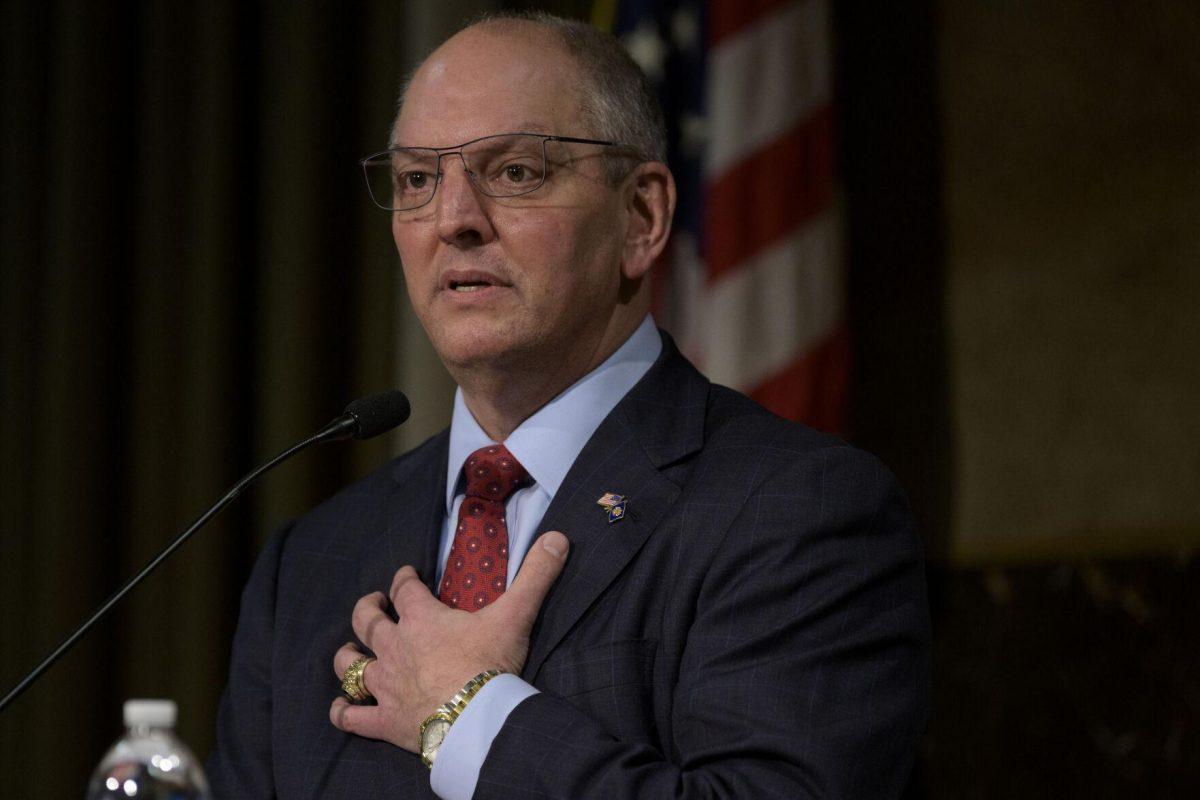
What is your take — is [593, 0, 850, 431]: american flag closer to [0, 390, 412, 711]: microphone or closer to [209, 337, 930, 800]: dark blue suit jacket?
[209, 337, 930, 800]: dark blue suit jacket

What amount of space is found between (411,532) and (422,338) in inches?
48.0

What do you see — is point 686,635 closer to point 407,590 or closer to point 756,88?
point 407,590

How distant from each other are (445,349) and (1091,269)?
1914mm

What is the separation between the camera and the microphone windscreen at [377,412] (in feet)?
5.46

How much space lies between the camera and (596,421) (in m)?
1.93

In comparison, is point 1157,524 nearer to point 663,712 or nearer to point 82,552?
point 663,712

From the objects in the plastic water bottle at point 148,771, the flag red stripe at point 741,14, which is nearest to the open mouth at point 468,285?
the plastic water bottle at point 148,771

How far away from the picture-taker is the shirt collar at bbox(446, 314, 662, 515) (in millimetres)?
1892

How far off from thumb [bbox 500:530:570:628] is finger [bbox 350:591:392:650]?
0.63 feet

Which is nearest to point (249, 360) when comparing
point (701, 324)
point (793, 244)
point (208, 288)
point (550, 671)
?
point (208, 288)

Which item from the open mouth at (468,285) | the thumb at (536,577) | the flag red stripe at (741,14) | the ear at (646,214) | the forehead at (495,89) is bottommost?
the thumb at (536,577)

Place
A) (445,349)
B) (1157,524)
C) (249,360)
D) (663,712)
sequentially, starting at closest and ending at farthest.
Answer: (663,712)
(445,349)
(1157,524)
(249,360)

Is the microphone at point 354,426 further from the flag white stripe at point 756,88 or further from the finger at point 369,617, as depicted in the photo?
the flag white stripe at point 756,88

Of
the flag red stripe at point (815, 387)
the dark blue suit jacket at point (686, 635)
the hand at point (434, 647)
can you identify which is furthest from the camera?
the flag red stripe at point (815, 387)
